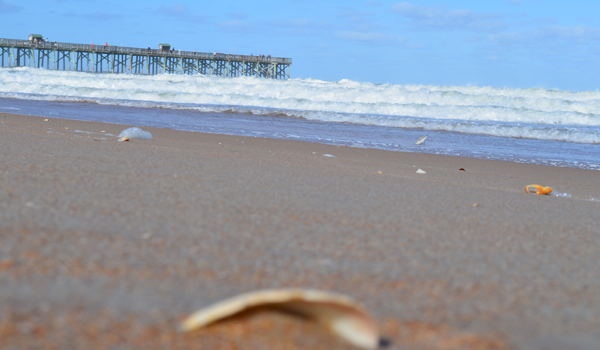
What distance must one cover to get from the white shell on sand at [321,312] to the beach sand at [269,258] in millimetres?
30

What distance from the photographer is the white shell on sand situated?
1.06m

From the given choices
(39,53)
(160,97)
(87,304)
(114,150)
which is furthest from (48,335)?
(39,53)

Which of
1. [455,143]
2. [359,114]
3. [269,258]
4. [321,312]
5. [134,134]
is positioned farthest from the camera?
[359,114]

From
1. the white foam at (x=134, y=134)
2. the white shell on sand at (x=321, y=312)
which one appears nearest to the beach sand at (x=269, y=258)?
the white shell on sand at (x=321, y=312)

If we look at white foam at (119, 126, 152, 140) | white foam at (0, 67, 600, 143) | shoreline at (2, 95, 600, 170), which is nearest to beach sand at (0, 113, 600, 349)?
white foam at (119, 126, 152, 140)

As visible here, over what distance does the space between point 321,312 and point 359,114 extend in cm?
1659

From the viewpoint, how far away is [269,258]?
1703 millimetres

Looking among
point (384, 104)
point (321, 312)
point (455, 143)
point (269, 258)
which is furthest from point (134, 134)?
point (384, 104)

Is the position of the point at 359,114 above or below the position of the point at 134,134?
above

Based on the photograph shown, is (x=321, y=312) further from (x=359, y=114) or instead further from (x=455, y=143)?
(x=359, y=114)

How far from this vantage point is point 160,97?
834 inches

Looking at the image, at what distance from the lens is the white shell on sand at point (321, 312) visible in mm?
1062

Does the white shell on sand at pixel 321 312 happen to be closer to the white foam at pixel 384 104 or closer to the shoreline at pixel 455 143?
the shoreline at pixel 455 143

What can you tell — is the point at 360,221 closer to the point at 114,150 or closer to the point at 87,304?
the point at 87,304
